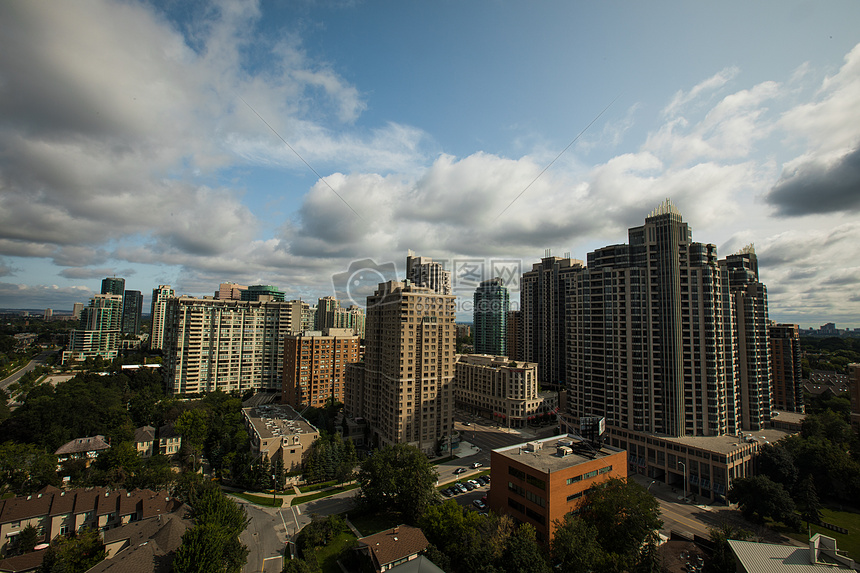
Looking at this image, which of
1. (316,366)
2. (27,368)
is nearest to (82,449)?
(316,366)

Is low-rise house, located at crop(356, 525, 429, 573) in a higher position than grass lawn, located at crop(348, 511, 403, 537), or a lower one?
higher

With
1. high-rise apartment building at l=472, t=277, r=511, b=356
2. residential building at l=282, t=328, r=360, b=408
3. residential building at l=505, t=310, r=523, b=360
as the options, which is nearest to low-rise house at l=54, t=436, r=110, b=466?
residential building at l=282, t=328, r=360, b=408

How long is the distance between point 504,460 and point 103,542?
1343 inches

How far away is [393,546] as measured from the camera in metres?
29.9

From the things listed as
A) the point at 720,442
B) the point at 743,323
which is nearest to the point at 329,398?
the point at 720,442

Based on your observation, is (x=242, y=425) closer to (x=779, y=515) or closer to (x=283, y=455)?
(x=283, y=455)

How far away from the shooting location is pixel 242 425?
5991cm

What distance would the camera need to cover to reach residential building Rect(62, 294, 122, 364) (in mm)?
125812

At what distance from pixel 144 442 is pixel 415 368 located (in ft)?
138

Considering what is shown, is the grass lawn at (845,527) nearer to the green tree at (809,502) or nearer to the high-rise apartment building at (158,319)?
the green tree at (809,502)

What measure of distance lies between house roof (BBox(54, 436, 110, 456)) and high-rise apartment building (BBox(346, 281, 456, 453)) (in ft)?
124

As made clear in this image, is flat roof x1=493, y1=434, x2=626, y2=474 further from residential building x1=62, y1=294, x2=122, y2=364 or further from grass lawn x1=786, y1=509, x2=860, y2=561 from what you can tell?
residential building x1=62, y1=294, x2=122, y2=364

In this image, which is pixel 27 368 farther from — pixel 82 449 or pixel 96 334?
pixel 82 449

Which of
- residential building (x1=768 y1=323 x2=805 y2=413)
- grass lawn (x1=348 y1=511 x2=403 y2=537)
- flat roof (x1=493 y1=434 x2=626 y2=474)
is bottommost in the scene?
grass lawn (x1=348 y1=511 x2=403 y2=537)
